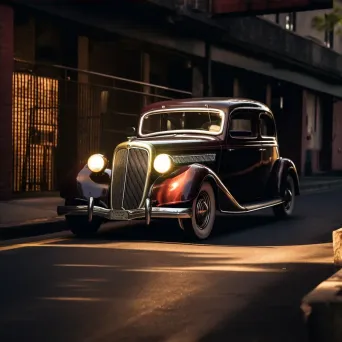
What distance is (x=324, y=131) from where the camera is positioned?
35219mm

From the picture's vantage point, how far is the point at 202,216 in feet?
31.9

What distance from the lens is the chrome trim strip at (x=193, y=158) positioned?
9836 millimetres

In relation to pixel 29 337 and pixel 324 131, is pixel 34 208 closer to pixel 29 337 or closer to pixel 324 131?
pixel 29 337

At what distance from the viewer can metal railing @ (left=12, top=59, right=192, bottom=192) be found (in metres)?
15.0

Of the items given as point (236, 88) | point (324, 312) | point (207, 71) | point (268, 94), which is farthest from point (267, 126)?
point (268, 94)

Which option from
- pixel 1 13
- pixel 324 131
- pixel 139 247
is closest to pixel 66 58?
pixel 1 13

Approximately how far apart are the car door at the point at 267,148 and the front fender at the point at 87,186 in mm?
2967

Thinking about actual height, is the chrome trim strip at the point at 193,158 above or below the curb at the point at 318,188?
above

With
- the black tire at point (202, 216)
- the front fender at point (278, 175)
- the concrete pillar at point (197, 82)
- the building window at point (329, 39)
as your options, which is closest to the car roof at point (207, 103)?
the front fender at point (278, 175)

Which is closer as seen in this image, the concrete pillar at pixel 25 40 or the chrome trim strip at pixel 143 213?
the chrome trim strip at pixel 143 213

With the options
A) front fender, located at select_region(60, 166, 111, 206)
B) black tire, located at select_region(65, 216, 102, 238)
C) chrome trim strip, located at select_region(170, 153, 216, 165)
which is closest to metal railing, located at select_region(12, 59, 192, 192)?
black tire, located at select_region(65, 216, 102, 238)

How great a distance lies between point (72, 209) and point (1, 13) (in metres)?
5.67

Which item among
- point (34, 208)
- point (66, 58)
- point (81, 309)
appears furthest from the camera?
point (66, 58)

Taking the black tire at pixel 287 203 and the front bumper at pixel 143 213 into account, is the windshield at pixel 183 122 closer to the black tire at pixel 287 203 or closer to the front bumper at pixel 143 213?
the front bumper at pixel 143 213
